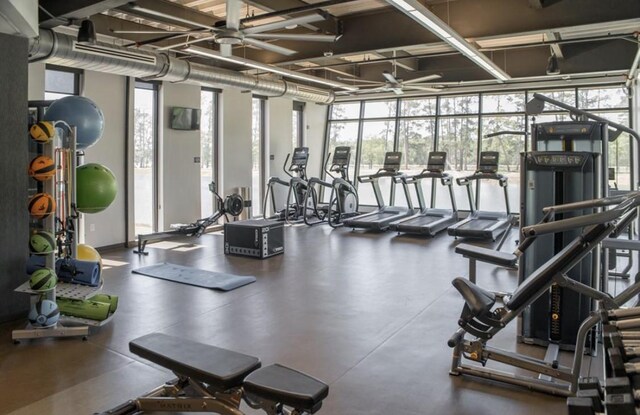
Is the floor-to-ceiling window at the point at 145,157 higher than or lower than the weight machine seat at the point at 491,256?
higher

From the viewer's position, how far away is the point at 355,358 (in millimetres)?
3637

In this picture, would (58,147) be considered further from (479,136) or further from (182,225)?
(479,136)

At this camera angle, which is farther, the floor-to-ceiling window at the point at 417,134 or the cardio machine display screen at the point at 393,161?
the floor-to-ceiling window at the point at 417,134

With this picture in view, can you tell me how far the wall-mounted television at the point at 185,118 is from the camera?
29.3 feet

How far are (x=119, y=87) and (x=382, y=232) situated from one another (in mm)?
5594

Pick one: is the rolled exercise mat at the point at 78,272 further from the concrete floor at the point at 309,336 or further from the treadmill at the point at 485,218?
the treadmill at the point at 485,218

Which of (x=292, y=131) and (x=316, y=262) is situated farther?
(x=292, y=131)

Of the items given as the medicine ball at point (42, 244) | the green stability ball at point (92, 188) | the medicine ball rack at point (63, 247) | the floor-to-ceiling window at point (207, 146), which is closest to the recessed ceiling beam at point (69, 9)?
the medicine ball rack at point (63, 247)

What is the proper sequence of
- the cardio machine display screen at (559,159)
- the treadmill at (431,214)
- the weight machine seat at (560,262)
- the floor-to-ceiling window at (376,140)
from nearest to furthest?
the weight machine seat at (560,262)
the cardio machine display screen at (559,159)
the treadmill at (431,214)
the floor-to-ceiling window at (376,140)

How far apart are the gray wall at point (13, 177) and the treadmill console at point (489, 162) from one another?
8.16 meters

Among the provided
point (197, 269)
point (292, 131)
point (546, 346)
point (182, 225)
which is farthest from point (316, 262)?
point (292, 131)

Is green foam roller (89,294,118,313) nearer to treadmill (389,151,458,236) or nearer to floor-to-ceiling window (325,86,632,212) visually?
treadmill (389,151,458,236)

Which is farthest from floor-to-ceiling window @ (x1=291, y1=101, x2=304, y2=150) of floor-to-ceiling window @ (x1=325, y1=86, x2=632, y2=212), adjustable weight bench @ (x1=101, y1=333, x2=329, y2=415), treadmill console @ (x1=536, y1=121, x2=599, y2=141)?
adjustable weight bench @ (x1=101, y1=333, x2=329, y2=415)

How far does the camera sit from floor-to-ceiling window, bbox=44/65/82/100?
23.5 ft
